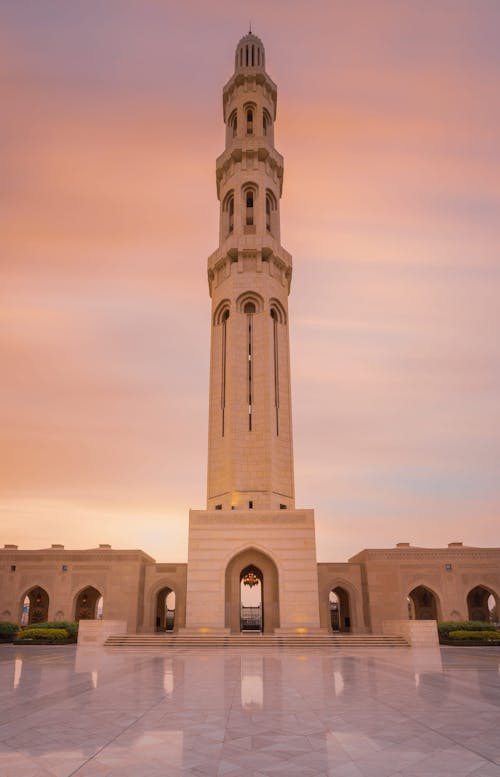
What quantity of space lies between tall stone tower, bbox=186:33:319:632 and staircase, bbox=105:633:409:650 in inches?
115

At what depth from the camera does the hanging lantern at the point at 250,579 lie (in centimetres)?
3291

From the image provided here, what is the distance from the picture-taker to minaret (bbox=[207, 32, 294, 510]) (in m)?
36.0

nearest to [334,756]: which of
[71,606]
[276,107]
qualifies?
[71,606]

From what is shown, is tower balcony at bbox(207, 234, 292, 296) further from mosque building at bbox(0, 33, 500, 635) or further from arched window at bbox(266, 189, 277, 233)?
arched window at bbox(266, 189, 277, 233)

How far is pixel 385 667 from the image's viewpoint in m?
14.9

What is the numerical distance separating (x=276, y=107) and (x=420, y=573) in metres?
41.3

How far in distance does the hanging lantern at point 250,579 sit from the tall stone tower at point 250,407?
76 mm

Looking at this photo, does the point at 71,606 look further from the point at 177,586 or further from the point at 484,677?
the point at 484,677

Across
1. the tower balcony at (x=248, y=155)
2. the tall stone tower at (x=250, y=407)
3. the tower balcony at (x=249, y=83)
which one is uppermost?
the tower balcony at (x=249, y=83)

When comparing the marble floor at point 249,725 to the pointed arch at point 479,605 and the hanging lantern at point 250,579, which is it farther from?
the pointed arch at point 479,605

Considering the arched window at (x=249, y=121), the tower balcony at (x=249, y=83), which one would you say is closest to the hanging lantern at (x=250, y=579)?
the arched window at (x=249, y=121)

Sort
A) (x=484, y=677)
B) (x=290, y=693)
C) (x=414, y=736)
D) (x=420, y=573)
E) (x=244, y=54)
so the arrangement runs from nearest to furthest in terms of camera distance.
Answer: (x=414, y=736) < (x=290, y=693) < (x=484, y=677) < (x=420, y=573) < (x=244, y=54)

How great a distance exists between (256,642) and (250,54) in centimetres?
4754

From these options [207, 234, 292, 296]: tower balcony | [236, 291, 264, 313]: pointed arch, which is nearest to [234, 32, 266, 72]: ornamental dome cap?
[207, 234, 292, 296]: tower balcony
